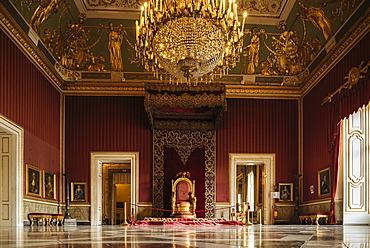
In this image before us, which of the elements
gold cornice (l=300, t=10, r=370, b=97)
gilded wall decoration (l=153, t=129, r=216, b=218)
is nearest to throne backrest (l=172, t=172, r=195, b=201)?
gilded wall decoration (l=153, t=129, r=216, b=218)

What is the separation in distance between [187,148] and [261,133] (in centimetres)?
284

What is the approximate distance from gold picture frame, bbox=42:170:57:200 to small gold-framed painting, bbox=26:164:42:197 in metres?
0.49

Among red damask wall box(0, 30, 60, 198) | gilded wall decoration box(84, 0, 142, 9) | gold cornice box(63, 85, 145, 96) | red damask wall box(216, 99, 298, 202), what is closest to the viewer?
red damask wall box(0, 30, 60, 198)

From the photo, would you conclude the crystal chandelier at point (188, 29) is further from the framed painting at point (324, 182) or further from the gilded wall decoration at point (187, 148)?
the gilded wall decoration at point (187, 148)

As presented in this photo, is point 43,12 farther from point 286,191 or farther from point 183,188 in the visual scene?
point 286,191

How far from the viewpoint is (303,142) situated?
55.6 feet

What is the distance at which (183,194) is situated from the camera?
16.4m

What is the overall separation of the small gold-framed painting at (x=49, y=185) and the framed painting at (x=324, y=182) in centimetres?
873

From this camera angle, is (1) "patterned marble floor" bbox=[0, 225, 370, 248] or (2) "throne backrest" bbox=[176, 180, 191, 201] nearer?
(1) "patterned marble floor" bbox=[0, 225, 370, 248]

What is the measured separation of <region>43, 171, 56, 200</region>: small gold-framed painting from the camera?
14.5 m

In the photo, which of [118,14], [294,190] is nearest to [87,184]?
[118,14]

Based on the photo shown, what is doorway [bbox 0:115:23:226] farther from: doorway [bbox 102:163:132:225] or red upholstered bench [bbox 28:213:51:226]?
doorway [bbox 102:163:132:225]

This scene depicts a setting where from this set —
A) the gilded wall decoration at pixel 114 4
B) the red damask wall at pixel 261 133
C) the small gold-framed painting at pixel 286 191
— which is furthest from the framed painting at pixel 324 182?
the gilded wall decoration at pixel 114 4

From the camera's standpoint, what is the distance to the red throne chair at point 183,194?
52.5ft
